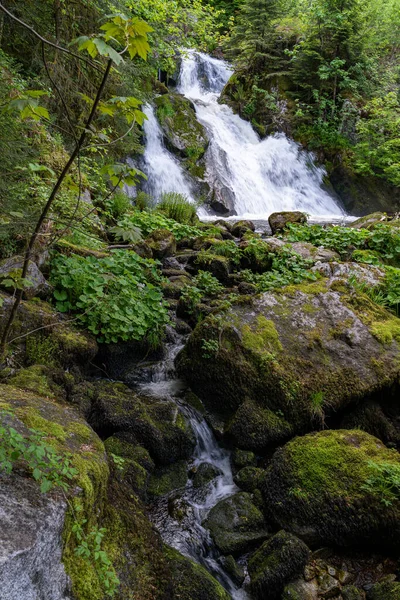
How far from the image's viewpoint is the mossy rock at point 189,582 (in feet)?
7.61

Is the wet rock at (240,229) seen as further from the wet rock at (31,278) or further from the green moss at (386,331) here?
the wet rock at (31,278)

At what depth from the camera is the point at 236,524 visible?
10.2ft

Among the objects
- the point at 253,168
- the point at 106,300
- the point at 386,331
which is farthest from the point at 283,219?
the point at 106,300

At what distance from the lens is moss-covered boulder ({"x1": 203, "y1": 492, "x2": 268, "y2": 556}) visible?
300 cm

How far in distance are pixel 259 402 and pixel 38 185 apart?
3.95 m

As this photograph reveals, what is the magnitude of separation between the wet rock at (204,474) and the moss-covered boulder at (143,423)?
0.20 m

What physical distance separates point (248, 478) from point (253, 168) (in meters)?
14.3

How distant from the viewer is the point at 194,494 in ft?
11.3

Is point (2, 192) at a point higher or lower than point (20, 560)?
higher

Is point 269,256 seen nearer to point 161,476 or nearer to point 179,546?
point 161,476

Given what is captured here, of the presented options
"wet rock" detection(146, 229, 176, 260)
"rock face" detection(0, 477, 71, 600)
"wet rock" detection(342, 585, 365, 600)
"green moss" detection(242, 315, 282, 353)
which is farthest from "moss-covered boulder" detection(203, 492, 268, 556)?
"wet rock" detection(146, 229, 176, 260)

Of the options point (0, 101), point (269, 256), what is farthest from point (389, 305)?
point (0, 101)

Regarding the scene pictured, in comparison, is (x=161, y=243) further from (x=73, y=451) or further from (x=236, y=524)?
(x=73, y=451)

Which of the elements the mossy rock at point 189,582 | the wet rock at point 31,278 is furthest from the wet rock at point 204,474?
the wet rock at point 31,278
